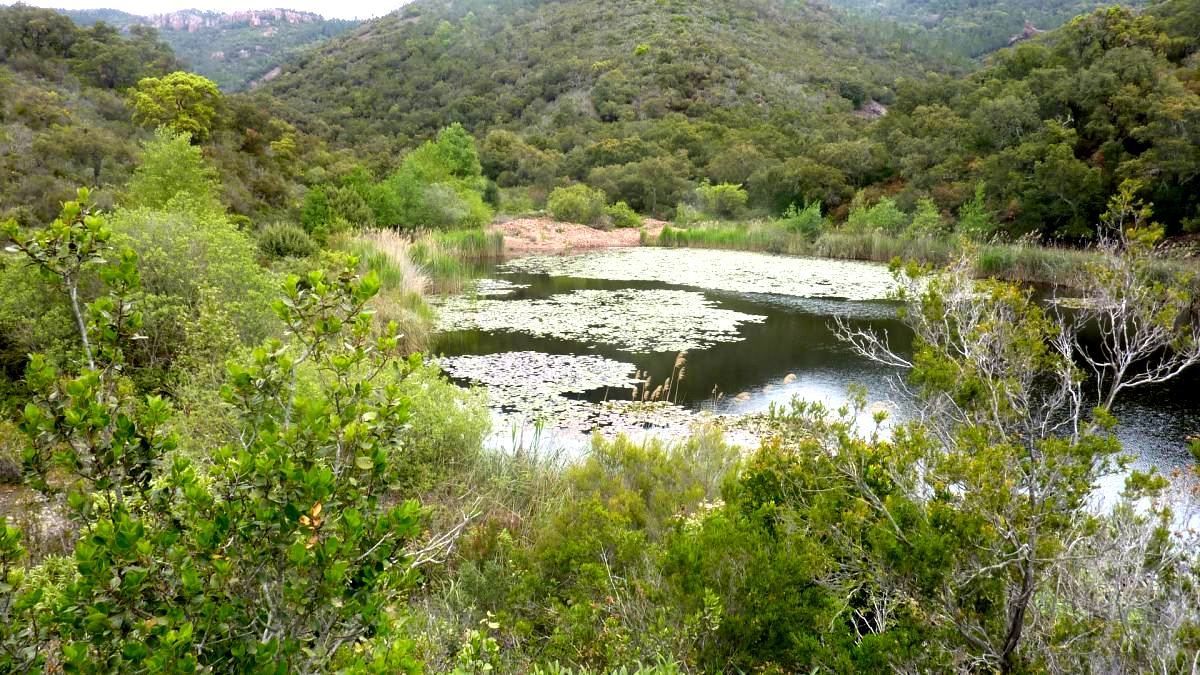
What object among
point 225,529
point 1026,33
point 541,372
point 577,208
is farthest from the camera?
point 1026,33

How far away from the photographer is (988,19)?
6794cm

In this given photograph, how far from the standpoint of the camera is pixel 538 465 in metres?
5.09

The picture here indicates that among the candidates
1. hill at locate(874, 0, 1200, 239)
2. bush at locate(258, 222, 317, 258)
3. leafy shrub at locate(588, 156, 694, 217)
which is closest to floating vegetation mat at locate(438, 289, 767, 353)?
bush at locate(258, 222, 317, 258)

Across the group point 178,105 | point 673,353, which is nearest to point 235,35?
point 178,105

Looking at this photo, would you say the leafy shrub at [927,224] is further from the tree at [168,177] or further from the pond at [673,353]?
the tree at [168,177]

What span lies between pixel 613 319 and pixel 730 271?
23.8 ft

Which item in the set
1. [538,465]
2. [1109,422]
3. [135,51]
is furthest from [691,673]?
[135,51]

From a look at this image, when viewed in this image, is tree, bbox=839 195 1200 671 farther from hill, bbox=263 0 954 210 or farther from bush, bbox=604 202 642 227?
hill, bbox=263 0 954 210

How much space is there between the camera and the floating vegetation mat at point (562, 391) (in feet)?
22.6

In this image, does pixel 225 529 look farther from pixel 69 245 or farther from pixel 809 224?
pixel 809 224

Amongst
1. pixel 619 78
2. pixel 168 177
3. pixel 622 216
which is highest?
pixel 619 78

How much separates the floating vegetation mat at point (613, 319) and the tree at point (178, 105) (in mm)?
11262

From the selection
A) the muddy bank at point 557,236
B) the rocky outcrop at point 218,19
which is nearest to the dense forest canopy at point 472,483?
the muddy bank at point 557,236

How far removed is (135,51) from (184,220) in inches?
970
